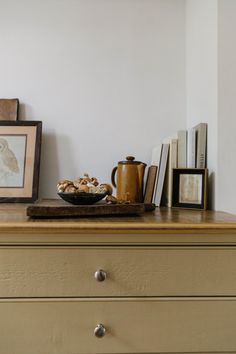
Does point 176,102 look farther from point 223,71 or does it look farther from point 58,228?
point 58,228

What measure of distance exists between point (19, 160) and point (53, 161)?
16cm

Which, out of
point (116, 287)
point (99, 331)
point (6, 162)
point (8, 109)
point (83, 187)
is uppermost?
point (8, 109)

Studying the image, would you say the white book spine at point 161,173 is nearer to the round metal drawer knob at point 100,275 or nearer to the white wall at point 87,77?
the white wall at point 87,77

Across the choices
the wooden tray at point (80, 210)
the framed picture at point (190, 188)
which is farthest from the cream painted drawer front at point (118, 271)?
the framed picture at point (190, 188)

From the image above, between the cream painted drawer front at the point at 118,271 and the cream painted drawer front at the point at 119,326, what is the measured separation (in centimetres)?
3

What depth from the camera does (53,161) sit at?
4.98 feet

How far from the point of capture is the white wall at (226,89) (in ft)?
3.89

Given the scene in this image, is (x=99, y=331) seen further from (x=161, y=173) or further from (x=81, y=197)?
(x=161, y=173)

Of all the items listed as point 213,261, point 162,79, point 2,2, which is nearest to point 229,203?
point 213,261

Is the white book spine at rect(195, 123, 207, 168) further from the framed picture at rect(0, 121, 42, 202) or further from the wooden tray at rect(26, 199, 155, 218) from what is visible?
the framed picture at rect(0, 121, 42, 202)

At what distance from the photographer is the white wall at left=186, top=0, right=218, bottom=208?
121 cm

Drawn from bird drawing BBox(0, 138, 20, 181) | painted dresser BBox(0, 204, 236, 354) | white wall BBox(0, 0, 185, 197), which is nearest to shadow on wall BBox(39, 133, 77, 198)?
white wall BBox(0, 0, 185, 197)

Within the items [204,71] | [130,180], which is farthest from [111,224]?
[204,71]

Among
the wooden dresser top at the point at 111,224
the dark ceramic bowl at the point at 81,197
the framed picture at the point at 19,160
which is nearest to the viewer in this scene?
the wooden dresser top at the point at 111,224
